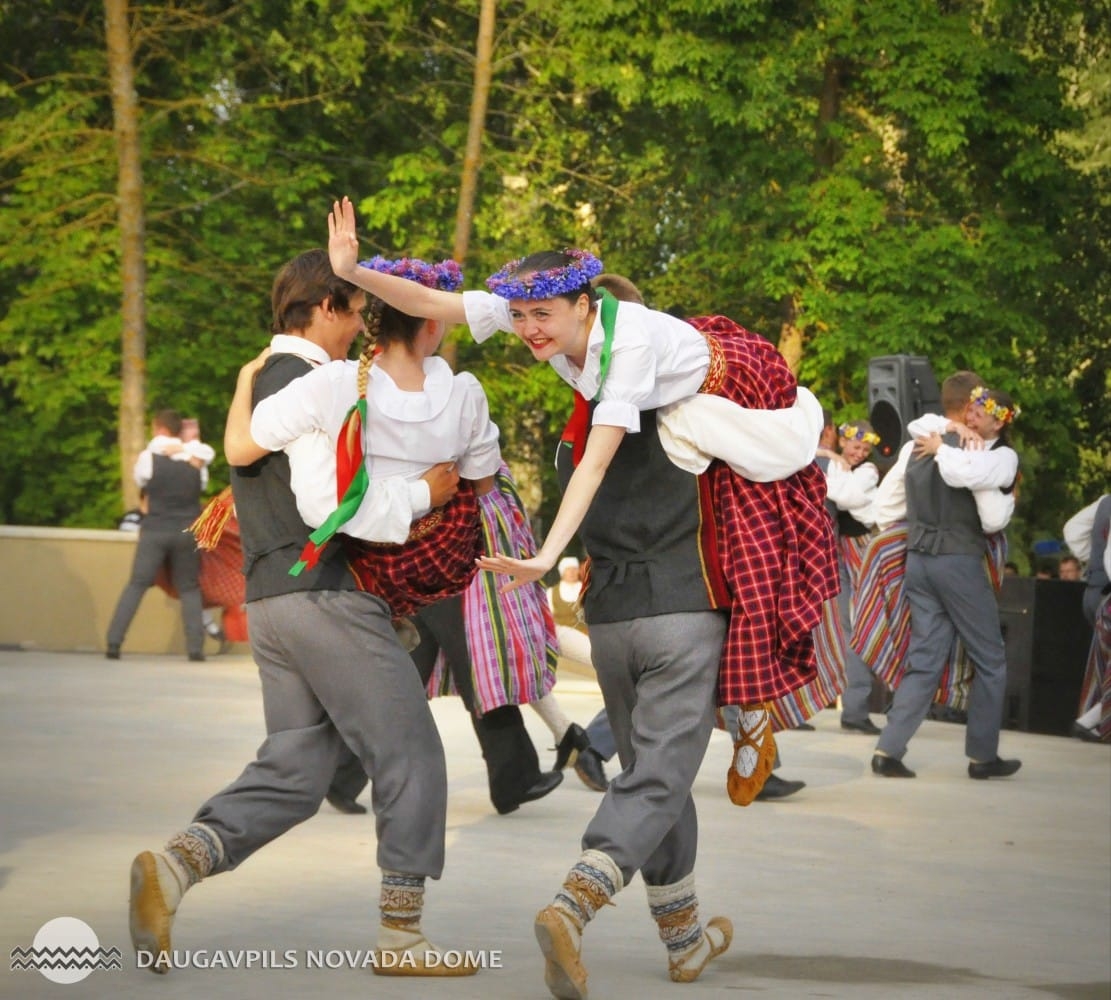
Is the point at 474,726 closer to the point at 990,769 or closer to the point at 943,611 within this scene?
the point at 943,611

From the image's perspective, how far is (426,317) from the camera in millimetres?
5227

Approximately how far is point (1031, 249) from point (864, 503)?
616 inches

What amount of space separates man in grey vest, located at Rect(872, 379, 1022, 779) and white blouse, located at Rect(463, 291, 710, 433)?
5.39 meters

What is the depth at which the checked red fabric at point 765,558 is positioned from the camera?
5.25 meters

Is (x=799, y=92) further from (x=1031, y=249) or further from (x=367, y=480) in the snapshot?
(x=367, y=480)

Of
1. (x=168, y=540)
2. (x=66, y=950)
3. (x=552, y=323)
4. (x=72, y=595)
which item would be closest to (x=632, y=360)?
(x=552, y=323)

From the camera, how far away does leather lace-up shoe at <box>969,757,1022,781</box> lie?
1073 cm

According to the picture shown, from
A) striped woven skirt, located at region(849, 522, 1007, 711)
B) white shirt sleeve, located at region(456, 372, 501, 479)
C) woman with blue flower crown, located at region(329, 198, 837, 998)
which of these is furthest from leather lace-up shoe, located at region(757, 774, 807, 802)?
white shirt sleeve, located at region(456, 372, 501, 479)

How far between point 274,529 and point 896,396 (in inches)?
404

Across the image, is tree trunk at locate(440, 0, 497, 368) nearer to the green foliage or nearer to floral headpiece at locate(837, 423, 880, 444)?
the green foliage

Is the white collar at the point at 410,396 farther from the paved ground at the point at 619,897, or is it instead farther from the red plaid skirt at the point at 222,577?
the red plaid skirt at the point at 222,577

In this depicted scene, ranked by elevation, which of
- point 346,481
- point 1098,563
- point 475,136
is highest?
point 475,136

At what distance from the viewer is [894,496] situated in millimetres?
10945

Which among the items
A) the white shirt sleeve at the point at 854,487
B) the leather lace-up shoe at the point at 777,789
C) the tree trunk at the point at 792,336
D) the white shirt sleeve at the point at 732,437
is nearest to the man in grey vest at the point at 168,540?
the white shirt sleeve at the point at 854,487
